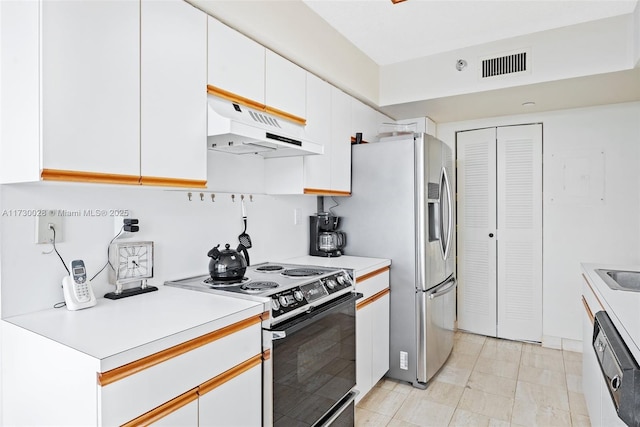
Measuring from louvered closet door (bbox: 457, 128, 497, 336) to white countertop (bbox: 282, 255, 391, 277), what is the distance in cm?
153

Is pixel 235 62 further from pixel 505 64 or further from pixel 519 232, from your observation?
pixel 519 232

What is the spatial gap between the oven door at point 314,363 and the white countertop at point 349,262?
0.84 ft

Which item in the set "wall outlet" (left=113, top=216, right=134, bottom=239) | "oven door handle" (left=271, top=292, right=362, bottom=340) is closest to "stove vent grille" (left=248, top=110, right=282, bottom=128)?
"wall outlet" (left=113, top=216, right=134, bottom=239)

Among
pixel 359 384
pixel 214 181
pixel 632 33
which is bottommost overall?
pixel 359 384

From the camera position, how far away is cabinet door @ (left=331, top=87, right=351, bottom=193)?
9.39ft

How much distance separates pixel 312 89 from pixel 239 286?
4.81 feet

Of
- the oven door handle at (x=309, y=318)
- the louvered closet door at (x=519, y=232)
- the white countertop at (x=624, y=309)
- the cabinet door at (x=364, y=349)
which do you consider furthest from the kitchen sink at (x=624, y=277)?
the oven door handle at (x=309, y=318)

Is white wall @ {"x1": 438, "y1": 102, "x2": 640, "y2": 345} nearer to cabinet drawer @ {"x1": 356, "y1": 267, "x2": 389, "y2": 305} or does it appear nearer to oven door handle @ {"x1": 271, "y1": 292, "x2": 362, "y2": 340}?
cabinet drawer @ {"x1": 356, "y1": 267, "x2": 389, "y2": 305}

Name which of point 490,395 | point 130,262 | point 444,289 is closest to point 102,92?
point 130,262

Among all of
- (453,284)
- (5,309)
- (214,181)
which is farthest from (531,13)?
(5,309)

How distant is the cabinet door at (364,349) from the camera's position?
2.45 m

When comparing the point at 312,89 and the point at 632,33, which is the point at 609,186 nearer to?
the point at 632,33

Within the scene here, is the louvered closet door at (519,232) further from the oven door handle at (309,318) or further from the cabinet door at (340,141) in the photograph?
the oven door handle at (309,318)

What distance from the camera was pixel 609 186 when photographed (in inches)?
→ 134
